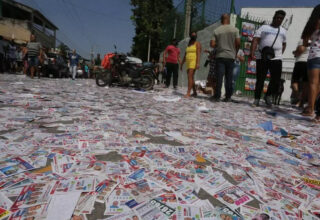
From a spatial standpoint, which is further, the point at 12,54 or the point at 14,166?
the point at 12,54

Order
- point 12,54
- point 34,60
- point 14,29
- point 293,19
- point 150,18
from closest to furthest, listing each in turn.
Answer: point 34,60
point 12,54
point 293,19
point 150,18
point 14,29

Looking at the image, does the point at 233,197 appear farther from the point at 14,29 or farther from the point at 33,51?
the point at 14,29

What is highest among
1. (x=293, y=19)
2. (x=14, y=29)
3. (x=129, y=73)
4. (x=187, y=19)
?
(x=14, y=29)

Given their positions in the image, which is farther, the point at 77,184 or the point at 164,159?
the point at 164,159

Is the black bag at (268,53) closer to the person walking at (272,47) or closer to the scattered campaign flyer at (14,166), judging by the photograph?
the person walking at (272,47)

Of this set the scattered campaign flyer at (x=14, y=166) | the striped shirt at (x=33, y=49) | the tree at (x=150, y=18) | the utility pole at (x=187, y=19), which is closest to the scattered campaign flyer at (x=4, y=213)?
the scattered campaign flyer at (x=14, y=166)

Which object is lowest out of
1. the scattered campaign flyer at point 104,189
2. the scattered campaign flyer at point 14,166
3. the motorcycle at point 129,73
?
the scattered campaign flyer at point 104,189

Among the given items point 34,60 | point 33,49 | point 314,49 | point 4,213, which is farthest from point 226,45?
point 34,60

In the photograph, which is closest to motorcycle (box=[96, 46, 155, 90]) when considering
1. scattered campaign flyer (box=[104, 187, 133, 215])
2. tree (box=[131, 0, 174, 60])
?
scattered campaign flyer (box=[104, 187, 133, 215])

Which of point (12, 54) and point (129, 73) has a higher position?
point (12, 54)

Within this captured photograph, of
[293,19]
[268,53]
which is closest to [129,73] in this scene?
[268,53]

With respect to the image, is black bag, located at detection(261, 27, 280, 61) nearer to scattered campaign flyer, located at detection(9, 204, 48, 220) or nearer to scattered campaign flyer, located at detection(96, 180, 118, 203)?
scattered campaign flyer, located at detection(96, 180, 118, 203)

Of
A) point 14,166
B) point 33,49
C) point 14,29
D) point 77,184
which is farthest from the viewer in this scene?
point 14,29

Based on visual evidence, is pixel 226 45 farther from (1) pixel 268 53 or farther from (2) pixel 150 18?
(2) pixel 150 18
